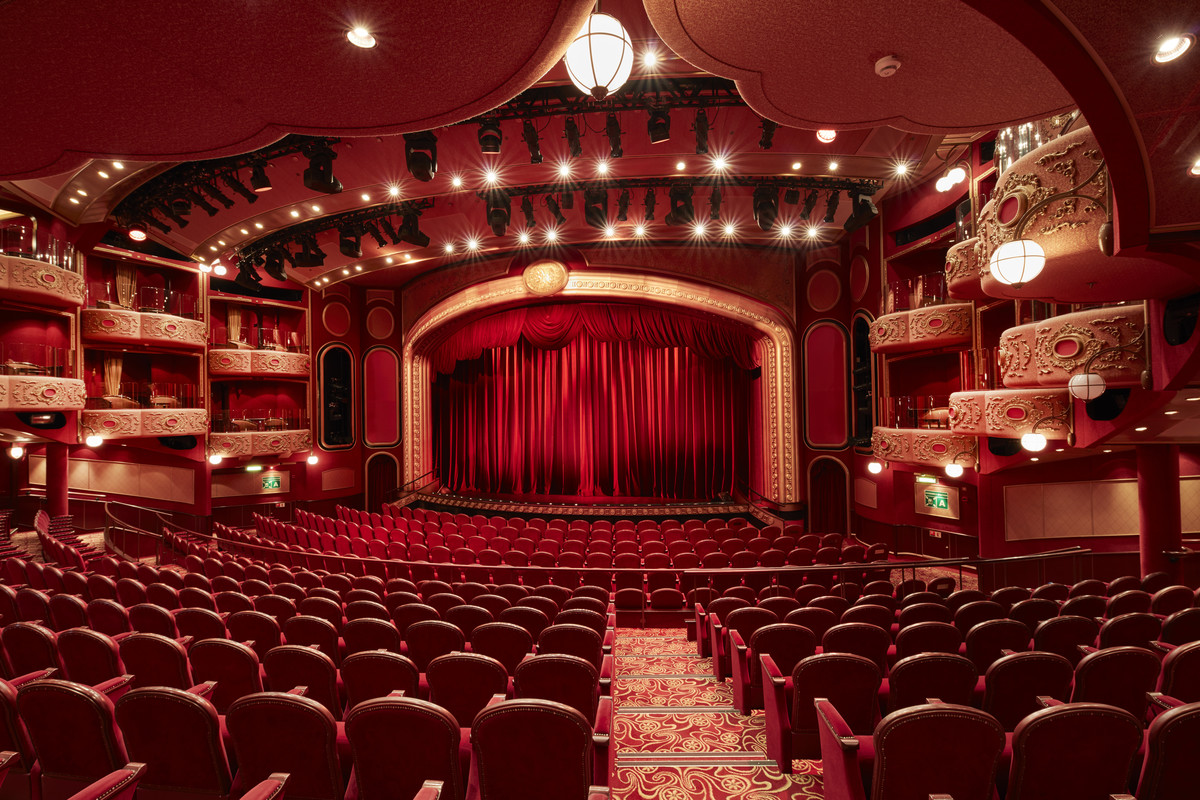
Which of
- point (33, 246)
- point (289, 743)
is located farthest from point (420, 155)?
point (33, 246)

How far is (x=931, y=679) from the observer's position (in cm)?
311

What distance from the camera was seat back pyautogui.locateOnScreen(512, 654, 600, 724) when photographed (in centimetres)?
310

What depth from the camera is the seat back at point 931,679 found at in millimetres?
3070

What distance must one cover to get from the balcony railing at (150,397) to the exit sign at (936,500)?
16.5 metres

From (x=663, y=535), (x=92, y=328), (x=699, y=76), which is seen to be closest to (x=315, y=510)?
(x=92, y=328)

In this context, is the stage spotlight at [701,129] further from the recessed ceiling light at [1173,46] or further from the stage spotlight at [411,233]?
the recessed ceiling light at [1173,46]

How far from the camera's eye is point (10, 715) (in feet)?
8.91

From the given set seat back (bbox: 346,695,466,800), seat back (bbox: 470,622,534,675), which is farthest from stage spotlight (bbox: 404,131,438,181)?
seat back (bbox: 346,695,466,800)

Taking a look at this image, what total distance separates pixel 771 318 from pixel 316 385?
12404 mm

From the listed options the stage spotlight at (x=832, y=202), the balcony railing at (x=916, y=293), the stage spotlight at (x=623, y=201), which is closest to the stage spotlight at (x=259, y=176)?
the stage spotlight at (x=623, y=201)

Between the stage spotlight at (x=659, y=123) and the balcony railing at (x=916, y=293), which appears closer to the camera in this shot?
the stage spotlight at (x=659, y=123)

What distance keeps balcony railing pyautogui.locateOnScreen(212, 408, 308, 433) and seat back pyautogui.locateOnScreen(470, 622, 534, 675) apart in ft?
46.1

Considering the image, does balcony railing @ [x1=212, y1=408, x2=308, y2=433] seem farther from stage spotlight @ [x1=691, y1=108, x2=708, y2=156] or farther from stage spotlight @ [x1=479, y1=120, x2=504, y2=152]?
stage spotlight @ [x1=691, y1=108, x2=708, y2=156]

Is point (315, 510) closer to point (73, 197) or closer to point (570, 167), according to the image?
point (73, 197)
